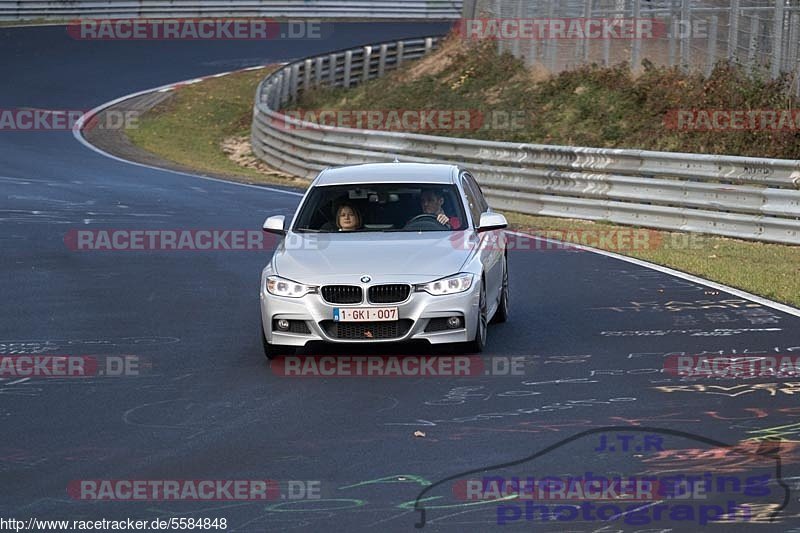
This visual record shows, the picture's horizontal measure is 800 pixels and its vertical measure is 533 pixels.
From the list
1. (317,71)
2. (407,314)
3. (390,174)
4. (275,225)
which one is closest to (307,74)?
(317,71)

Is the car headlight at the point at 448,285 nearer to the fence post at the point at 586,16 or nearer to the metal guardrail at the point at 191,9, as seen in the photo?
the fence post at the point at 586,16

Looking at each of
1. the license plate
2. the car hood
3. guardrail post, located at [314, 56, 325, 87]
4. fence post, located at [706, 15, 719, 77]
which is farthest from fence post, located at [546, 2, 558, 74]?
the license plate

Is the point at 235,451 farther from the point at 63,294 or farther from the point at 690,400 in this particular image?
the point at 63,294

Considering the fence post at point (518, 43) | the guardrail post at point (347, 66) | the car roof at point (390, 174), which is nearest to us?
the car roof at point (390, 174)

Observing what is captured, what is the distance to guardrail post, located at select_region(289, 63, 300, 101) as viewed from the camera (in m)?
41.7

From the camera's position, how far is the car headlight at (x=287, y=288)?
440 inches

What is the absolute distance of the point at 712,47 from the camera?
28766 mm

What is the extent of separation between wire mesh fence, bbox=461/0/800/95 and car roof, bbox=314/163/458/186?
14213 mm

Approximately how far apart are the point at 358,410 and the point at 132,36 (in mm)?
49951

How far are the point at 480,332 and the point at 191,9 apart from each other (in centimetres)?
4749

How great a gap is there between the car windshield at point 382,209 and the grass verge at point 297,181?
3.80 meters

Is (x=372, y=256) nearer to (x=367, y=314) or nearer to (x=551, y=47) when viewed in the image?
(x=367, y=314)

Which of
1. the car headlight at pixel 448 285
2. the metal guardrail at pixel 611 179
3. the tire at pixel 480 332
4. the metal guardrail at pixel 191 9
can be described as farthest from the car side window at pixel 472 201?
the metal guardrail at pixel 191 9

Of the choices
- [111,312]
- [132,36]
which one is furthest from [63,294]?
[132,36]
